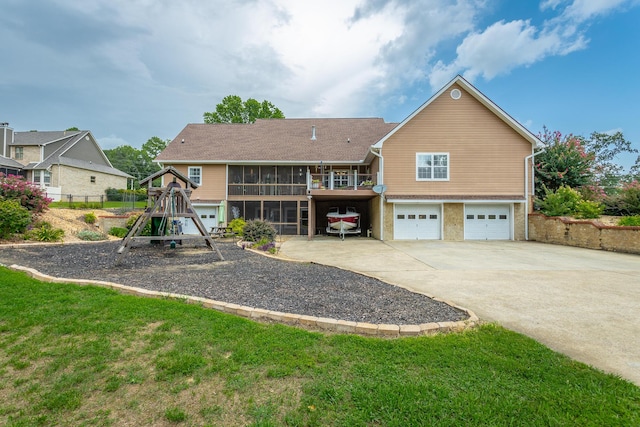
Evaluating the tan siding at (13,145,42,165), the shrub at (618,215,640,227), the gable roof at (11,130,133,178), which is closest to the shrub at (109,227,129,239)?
the gable roof at (11,130,133,178)

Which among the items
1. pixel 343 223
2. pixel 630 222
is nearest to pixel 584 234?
pixel 630 222

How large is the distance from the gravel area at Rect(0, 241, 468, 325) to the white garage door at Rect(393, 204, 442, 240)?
9654mm

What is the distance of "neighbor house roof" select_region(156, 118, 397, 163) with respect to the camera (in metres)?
20.1

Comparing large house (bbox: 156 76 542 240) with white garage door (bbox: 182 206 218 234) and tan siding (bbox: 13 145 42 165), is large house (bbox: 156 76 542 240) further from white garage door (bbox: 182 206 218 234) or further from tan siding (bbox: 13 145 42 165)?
tan siding (bbox: 13 145 42 165)

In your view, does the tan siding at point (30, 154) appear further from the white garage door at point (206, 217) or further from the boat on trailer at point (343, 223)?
the boat on trailer at point (343, 223)

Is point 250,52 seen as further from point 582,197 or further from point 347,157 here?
point 582,197

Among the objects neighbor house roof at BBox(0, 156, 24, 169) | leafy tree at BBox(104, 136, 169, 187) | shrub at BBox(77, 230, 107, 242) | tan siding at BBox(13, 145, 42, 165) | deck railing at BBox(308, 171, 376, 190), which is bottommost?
shrub at BBox(77, 230, 107, 242)

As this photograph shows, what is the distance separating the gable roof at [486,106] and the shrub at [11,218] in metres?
15.7

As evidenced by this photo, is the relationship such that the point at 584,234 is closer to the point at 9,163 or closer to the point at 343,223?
the point at 343,223

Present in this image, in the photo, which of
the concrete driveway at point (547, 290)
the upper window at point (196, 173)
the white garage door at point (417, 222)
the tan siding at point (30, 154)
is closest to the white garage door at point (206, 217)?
the upper window at point (196, 173)

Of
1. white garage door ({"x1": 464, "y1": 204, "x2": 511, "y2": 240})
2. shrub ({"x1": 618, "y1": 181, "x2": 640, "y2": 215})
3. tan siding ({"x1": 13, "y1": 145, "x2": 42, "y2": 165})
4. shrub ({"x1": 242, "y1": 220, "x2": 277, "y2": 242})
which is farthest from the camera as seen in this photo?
tan siding ({"x1": 13, "y1": 145, "x2": 42, "y2": 165})

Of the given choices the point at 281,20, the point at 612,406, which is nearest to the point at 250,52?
the point at 281,20

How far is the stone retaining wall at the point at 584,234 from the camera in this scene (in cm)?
1152

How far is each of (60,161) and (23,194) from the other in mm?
21042
